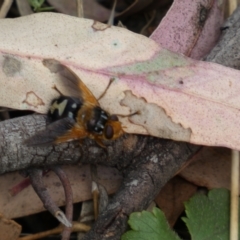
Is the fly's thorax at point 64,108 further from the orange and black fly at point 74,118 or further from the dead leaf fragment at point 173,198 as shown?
the dead leaf fragment at point 173,198

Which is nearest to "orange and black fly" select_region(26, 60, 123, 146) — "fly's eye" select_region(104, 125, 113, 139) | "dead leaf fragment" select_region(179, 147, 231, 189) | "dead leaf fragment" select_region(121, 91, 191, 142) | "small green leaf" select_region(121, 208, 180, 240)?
"fly's eye" select_region(104, 125, 113, 139)

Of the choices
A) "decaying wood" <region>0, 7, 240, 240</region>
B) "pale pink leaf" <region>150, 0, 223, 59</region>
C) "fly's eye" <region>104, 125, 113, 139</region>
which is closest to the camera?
"decaying wood" <region>0, 7, 240, 240</region>

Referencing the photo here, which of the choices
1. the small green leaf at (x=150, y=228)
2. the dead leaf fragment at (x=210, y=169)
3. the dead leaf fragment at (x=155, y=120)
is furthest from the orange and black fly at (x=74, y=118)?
the dead leaf fragment at (x=210, y=169)

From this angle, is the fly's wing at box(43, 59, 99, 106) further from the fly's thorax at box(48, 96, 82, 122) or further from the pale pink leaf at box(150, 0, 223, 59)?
the pale pink leaf at box(150, 0, 223, 59)

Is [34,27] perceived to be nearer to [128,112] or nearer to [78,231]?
[128,112]

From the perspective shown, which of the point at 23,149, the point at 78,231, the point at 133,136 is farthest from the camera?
the point at 78,231

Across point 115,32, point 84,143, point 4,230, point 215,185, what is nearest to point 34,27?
point 115,32

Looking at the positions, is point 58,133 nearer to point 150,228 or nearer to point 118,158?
point 118,158

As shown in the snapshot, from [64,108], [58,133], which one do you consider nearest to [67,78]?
[64,108]
